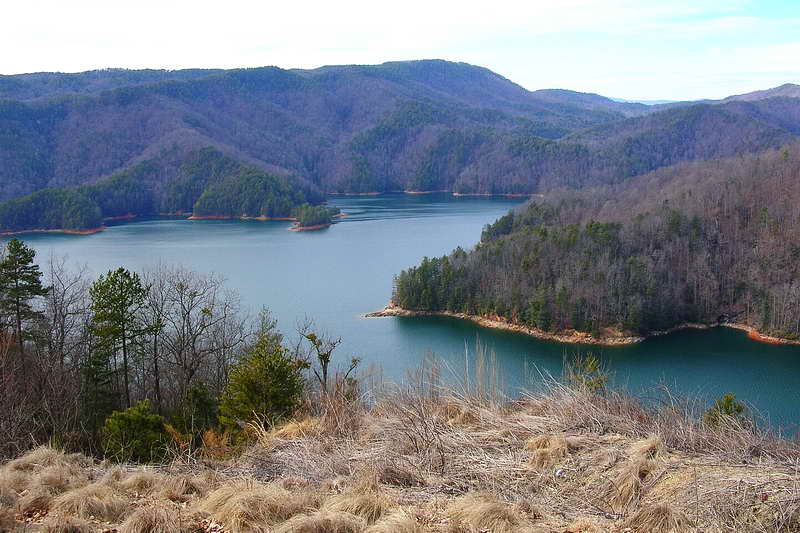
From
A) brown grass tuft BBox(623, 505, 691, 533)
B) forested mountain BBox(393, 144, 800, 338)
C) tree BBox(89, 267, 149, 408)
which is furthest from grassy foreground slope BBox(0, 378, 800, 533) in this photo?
forested mountain BBox(393, 144, 800, 338)

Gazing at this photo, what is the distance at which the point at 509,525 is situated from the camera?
356 centimetres

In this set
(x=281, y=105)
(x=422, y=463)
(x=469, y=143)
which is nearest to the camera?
(x=422, y=463)

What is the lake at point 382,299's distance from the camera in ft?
81.6

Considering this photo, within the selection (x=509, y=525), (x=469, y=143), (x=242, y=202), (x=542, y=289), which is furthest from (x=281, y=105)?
(x=509, y=525)

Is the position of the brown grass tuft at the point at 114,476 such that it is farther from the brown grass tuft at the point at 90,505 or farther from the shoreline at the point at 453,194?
the shoreline at the point at 453,194

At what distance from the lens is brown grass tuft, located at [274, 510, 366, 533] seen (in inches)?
140

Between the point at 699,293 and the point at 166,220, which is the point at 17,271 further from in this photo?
the point at 166,220

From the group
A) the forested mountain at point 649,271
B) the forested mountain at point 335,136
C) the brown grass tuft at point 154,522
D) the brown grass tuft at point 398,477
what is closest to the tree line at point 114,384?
the brown grass tuft at point 398,477

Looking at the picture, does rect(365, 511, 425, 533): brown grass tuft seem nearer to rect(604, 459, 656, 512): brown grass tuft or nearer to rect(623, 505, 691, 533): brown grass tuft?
rect(623, 505, 691, 533): brown grass tuft

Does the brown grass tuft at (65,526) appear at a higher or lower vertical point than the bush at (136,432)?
higher

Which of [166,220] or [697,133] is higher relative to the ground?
[697,133]

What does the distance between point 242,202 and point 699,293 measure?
63.2m

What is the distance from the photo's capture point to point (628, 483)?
403 centimetres

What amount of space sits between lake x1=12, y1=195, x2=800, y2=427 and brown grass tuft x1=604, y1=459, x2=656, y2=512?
3681mm
